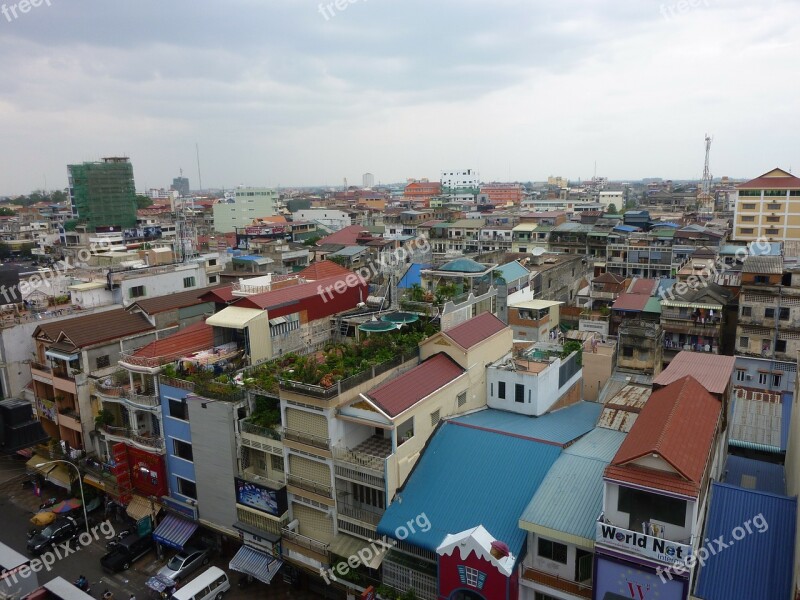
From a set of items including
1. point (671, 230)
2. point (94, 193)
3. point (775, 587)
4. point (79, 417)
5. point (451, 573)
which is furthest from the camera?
point (94, 193)

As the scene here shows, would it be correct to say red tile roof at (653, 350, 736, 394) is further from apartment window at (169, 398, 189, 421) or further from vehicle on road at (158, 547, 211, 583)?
vehicle on road at (158, 547, 211, 583)

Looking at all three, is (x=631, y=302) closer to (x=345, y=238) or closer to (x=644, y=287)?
(x=644, y=287)

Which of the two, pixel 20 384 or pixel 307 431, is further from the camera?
pixel 20 384

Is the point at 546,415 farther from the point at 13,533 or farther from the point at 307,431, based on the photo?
the point at 13,533

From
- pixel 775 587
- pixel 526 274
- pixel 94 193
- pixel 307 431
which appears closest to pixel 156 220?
pixel 94 193

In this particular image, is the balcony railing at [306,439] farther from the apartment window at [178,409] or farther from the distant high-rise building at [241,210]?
the distant high-rise building at [241,210]

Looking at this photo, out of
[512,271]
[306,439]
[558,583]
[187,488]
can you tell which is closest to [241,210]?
[512,271]
